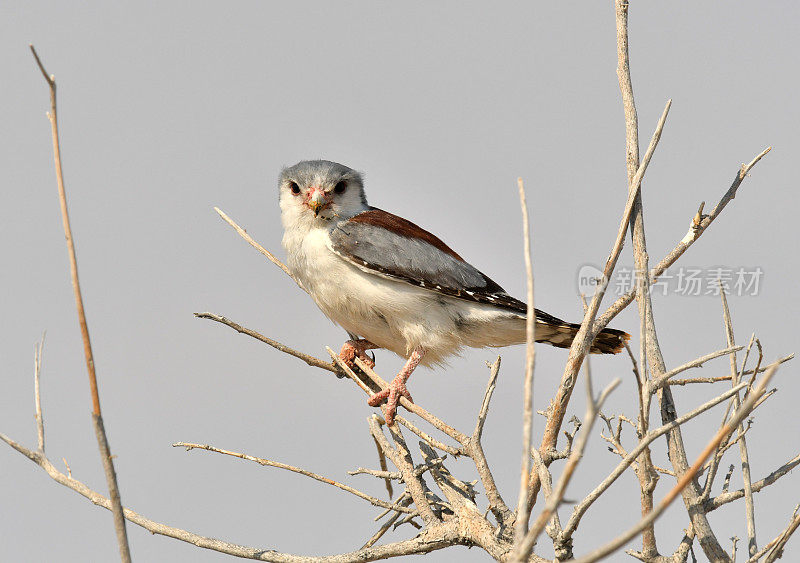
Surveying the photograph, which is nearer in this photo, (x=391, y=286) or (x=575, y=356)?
(x=575, y=356)

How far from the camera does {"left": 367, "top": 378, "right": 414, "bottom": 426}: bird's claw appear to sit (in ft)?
13.3

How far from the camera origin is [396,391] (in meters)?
4.26

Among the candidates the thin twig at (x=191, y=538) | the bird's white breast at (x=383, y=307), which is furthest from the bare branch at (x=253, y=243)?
the thin twig at (x=191, y=538)

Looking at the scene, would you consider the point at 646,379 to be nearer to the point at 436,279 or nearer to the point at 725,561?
the point at 725,561

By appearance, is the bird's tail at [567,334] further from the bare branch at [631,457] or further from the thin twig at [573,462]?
the thin twig at [573,462]

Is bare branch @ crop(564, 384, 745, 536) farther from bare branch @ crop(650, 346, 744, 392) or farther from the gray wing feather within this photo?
the gray wing feather

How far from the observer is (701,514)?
2840 mm

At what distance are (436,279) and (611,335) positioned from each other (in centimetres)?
107

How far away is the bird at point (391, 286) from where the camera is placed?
14.7 feet

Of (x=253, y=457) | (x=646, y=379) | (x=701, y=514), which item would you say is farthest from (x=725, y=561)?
(x=253, y=457)

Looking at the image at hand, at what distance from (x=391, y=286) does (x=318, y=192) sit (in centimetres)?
73

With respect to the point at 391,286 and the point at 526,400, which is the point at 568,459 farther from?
the point at 391,286

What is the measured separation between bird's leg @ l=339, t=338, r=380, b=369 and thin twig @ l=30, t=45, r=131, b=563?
2844mm

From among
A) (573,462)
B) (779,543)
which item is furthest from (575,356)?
(573,462)
